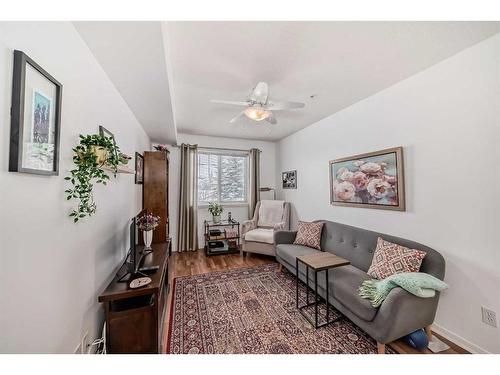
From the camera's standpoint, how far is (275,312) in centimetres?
Answer: 199

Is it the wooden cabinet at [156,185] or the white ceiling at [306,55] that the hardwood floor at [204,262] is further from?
the white ceiling at [306,55]

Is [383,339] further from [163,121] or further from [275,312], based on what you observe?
[163,121]

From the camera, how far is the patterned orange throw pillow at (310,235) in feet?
8.95

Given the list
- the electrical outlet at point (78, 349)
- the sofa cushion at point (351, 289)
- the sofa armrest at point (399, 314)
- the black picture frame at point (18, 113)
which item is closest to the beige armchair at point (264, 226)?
the sofa cushion at point (351, 289)

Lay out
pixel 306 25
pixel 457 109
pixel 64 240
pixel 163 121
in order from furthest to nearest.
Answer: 1. pixel 163 121
2. pixel 457 109
3. pixel 306 25
4. pixel 64 240

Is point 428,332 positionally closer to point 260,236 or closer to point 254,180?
point 260,236

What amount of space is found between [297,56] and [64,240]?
208 centimetres

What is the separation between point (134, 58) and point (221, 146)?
2.89m

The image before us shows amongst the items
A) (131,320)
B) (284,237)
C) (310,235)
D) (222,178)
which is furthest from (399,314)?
(222,178)

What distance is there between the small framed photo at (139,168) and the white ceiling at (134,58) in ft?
2.14

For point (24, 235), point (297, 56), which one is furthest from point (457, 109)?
point (24, 235)

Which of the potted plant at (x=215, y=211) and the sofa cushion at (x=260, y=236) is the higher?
the potted plant at (x=215, y=211)

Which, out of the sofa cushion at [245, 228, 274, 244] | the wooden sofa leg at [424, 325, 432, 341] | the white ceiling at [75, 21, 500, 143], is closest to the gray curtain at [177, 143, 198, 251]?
the sofa cushion at [245, 228, 274, 244]
